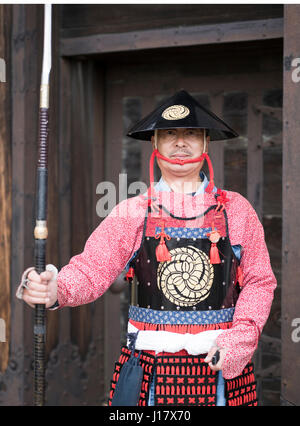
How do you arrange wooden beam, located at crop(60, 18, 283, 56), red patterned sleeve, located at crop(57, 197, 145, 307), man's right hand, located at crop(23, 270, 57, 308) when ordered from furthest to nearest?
1. wooden beam, located at crop(60, 18, 283, 56)
2. red patterned sleeve, located at crop(57, 197, 145, 307)
3. man's right hand, located at crop(23, 270, 57, 308)

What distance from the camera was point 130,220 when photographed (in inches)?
102

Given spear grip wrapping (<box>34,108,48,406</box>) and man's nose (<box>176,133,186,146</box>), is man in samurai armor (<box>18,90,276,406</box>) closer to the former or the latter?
man's nose (<box>176,133,186,146</box>)

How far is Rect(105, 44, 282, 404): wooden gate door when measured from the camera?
150 inches

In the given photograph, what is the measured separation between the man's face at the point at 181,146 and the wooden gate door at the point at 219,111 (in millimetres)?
1213

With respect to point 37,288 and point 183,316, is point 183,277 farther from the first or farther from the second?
point 37,288

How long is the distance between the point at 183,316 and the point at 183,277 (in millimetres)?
161

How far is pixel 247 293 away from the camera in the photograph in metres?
2.45

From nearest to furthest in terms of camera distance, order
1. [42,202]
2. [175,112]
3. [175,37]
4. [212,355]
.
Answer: [42,202]
[212,355]
[175,112]
[175,37]

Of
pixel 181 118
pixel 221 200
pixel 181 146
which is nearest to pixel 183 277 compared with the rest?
pixel 221 200

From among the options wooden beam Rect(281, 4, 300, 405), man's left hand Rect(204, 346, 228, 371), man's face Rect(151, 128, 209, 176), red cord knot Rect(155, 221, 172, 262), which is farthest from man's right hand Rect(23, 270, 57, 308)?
wooden beam Rect(281, 4, 300, 405)

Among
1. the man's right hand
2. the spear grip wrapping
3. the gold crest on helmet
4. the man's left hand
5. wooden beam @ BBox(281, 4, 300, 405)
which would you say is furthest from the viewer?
wooden beam @ BBox(281, 4, 300, 405)

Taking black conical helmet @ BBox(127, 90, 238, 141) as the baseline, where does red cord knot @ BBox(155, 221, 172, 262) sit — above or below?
below

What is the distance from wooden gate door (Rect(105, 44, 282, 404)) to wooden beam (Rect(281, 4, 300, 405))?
63 centimetres

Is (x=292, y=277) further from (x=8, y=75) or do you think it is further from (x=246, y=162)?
(x=8, y=75)
